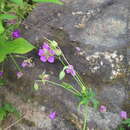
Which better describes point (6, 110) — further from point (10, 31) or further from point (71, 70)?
point (10, 31)

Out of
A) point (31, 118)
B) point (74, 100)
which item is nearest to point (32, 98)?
point (31, 118)

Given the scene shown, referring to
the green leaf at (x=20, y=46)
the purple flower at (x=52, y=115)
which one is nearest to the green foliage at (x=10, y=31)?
the green leaf at (x=20, y=46)

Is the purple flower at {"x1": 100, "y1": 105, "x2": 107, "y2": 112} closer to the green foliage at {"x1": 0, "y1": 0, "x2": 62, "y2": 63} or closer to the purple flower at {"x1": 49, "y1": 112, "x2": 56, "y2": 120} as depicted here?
the purple flower at {"x1": 49, "y1": 112, "x2": 56, "y2": 120}

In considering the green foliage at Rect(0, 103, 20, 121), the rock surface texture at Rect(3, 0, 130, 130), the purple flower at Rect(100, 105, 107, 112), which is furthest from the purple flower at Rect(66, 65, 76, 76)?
the green foliage at Rect(0, 103, 20, 121)

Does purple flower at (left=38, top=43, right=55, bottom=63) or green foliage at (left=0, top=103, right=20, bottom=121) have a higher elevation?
purple flower at (left=38, top=43, right=55, bottom=63)

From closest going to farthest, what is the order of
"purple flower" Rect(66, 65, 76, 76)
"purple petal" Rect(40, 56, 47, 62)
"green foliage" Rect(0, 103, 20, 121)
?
"purple flower" Rect(66, 65, 76, 76) → "purple petal" Rect(40, 56, 47, 62) → "green foliage" Rect(0, 103, 20, 121)

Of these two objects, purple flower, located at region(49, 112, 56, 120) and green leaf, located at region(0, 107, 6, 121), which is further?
green leaf, located at region(0, 107, 6, 121)
